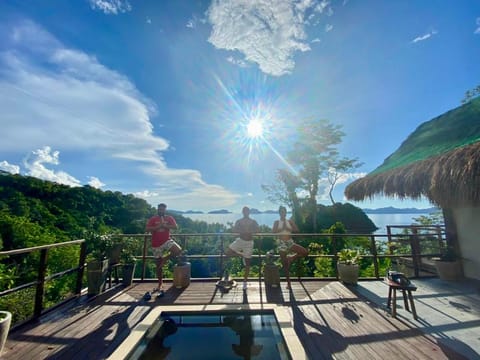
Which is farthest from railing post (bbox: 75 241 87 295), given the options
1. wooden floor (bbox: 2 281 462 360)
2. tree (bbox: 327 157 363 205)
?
tree (bbox: 327 157 363 205)

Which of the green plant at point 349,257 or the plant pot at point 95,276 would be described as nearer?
the plant pot at point 95,276

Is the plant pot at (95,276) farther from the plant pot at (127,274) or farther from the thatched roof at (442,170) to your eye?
the thatched roof at (442,170)

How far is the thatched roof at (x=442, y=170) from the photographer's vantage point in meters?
3.29

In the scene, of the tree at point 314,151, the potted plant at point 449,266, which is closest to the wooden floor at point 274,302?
the potted plant at point 449,266

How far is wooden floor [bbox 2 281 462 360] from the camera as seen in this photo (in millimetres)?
1880

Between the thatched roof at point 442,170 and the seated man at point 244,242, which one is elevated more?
the thatched roof at point 442,170

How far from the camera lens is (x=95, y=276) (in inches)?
130

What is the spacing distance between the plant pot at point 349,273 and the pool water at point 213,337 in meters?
2.00

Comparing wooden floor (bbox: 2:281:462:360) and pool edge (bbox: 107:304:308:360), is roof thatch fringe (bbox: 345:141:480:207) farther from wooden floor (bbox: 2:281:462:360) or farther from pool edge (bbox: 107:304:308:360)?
pool edge (bbox: 107:304:308:360)

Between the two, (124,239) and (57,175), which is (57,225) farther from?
(124,239)

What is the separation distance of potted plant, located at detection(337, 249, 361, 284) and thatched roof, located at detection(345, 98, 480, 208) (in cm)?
178

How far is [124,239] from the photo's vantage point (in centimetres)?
396

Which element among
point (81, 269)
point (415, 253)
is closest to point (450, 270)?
point (415, 253)

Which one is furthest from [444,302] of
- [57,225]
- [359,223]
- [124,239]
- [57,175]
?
[57,175]
